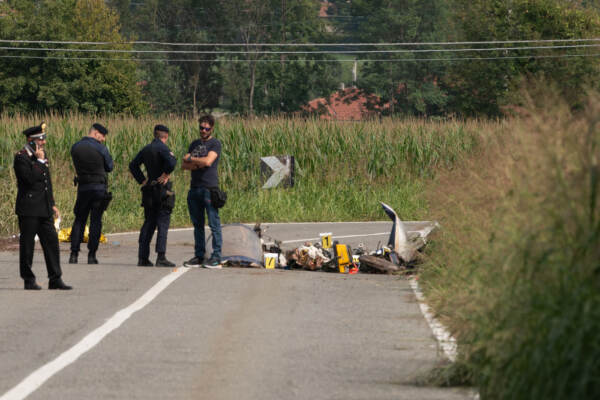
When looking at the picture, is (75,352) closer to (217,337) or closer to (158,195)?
(217,337)

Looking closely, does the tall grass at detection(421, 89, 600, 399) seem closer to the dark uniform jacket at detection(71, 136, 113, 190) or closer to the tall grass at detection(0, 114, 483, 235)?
the dark uniform jacket at detection(71, 136, 113, 190)

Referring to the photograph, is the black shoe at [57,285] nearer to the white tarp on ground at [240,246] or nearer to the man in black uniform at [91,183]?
the man in black uniform at [91,183]

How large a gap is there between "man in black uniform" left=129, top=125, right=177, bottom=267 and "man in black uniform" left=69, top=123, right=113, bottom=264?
2.36 feet

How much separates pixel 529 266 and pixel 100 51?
69586mm

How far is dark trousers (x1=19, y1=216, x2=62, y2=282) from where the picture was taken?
40.1 feet

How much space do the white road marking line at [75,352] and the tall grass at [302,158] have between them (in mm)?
13673

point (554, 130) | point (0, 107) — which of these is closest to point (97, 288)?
point (554, 130)

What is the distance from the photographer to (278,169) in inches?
1127

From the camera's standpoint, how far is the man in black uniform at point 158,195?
49.1 ft

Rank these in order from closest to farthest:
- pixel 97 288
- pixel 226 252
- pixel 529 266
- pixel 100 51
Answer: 1. pixel 529 266
2. pixel 97 288
3. pixel 226 252
4. pixel 100 51

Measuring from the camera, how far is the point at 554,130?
19.6 feet

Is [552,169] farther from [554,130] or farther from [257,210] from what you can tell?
[257,210]

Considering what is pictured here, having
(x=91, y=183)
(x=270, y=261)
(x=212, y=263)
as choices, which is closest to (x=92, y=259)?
(x=91, y=183)

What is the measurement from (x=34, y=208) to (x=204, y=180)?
2.86 m
